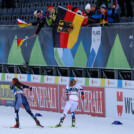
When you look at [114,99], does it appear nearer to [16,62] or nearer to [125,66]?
[125,66]

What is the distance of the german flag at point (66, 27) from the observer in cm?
1802

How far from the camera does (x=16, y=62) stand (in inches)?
836

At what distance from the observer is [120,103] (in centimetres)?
1697

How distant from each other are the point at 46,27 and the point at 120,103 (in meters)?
4.75

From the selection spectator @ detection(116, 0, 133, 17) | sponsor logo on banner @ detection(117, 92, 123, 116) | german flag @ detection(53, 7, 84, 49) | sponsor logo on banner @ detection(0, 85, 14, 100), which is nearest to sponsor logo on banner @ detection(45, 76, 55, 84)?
german flag @ detection(53, 7, 84, 49)

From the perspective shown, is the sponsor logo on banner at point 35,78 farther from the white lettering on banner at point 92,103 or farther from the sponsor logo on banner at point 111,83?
the sponsor logo on banner at point 111,83

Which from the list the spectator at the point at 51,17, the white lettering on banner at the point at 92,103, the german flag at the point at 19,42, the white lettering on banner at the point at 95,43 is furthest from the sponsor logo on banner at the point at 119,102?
the german flag at the point at 19,42

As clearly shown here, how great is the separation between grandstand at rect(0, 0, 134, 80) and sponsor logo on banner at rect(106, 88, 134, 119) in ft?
1.90

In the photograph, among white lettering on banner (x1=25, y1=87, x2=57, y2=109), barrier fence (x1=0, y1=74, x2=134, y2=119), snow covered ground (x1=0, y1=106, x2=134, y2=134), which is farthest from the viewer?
white lettering on banner (x1=25, y1=87, x2=57, y2=109)

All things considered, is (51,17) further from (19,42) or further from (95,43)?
(95,43)

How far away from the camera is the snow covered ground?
47.1ft

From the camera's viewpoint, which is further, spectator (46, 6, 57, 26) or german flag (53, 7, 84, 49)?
spectator (46, 6, 57, 26)

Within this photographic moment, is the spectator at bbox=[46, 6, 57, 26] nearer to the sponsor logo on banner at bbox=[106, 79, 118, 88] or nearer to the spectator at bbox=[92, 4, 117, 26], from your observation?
the spectator at bbox=[92, 4, 117, 26]

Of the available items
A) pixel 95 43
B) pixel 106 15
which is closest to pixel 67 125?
pixel 95 43
